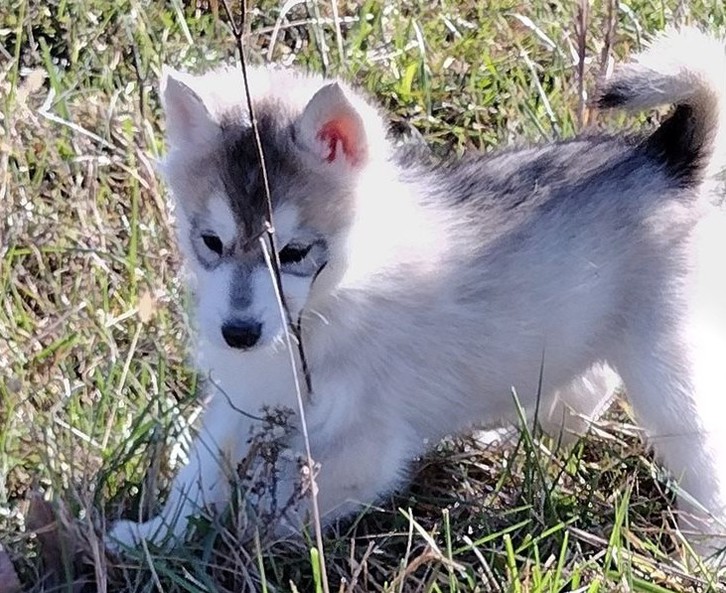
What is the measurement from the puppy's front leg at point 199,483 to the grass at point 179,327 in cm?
5

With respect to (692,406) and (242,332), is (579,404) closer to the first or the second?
(692,406)

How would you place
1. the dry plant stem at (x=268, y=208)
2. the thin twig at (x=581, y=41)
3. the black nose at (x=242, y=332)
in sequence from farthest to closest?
the thin twig at (x=581, y=41), the black nose at (x=242, y=332), the dry plant stem at (x=268, y=208)

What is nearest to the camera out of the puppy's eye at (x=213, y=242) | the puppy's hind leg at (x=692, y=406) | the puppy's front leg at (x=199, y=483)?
the puppy's eye at (x=213, y=242)

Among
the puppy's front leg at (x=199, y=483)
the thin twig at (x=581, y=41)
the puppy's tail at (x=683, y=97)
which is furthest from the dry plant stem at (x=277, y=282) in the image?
the thin twig at (x=581, y=41)

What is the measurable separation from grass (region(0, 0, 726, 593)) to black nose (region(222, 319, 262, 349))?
0.41m

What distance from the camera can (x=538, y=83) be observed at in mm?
4754


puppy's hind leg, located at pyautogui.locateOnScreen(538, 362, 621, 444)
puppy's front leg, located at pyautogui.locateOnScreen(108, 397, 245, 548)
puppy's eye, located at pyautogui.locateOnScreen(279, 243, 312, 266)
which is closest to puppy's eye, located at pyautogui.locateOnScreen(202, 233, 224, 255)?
puppy's eye, located at pyautogui.locateOnScreen(279, 243, 312, 266)

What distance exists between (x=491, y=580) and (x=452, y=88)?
7.45 feet

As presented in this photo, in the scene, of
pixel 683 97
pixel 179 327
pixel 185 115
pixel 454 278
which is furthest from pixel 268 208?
pixel 179 327

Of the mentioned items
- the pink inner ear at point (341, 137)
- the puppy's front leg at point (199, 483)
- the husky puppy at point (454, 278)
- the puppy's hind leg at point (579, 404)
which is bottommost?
the puppy's hind leg at point (579, 404)

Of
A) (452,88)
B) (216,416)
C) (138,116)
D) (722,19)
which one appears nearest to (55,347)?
(216,416)

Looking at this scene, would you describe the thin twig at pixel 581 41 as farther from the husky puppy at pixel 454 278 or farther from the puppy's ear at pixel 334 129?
the puppy's ear at pixel 334 129

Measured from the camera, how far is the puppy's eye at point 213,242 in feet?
9.59

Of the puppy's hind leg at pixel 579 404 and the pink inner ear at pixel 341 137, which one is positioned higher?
the pink inner ear at pixel 341 137
